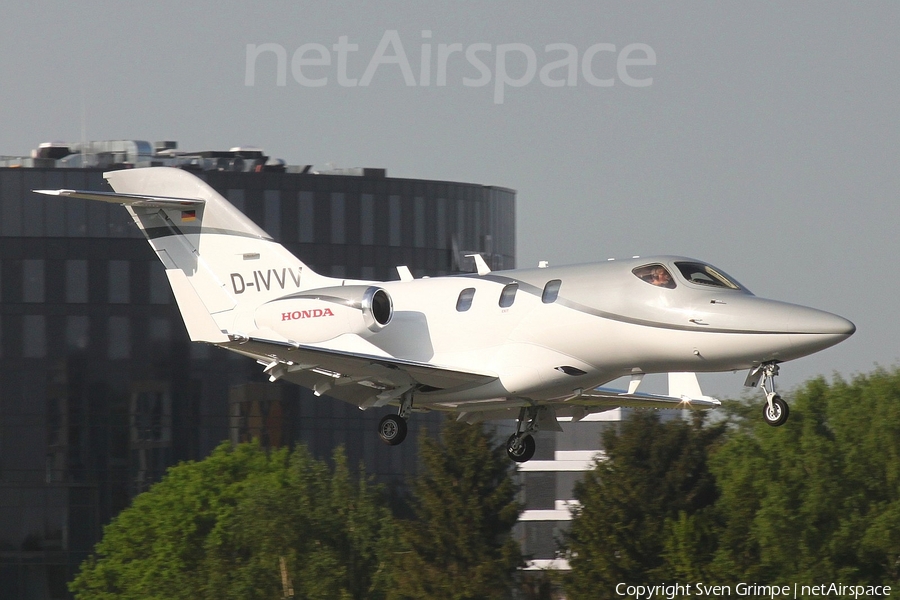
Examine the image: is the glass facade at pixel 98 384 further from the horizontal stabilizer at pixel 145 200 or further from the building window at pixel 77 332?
the horizontal stabilizer at pixel 145 200

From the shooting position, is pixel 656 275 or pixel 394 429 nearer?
pixel 656 275

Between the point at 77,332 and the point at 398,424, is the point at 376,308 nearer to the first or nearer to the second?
the point at 398,424

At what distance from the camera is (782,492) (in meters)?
A: 39.8

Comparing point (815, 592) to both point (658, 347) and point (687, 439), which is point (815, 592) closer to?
point (687, 439)

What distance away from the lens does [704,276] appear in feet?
65.8

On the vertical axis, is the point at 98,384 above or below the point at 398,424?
below

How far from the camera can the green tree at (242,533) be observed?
4266cm

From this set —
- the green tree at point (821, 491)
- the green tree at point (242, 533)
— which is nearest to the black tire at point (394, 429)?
the green tree at point (821, 491)

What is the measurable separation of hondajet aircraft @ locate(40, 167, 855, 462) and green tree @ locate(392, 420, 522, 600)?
64.6 feet

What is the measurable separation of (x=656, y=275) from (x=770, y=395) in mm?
2447

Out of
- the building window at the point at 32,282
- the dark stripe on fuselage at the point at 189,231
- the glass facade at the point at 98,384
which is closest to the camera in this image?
the dark stripe on fuselage at the point at 189,231

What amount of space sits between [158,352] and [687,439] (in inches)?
719

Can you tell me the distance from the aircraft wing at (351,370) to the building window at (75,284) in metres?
26.9

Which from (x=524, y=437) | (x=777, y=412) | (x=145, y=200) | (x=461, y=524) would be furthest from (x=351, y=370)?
(x=461, y=524)
